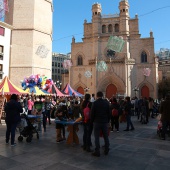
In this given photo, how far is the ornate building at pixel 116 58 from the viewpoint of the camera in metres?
33.0

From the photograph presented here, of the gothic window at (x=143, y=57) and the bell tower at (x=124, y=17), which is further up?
the bell tower at (x=124, y=17)

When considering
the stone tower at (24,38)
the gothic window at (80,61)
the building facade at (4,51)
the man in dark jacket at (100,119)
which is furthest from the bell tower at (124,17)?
the man in dark jacket at (100,119)

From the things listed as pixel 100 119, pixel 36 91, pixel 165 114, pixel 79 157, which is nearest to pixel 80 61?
pixel 36 91

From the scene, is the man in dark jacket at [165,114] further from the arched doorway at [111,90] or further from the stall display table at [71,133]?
the arched doorway at [111,90]

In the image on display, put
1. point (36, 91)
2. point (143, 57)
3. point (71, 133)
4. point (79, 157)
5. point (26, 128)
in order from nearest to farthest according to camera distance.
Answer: point (79, 157), point (71, 133), point (26, 128), point (36, 91), point (143, 57)

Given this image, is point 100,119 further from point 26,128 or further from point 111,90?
point 111,90

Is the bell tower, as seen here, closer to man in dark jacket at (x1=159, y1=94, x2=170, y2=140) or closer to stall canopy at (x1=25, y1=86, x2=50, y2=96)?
stall canopy at (x1=25, y1=86, x2=50, y2=96)

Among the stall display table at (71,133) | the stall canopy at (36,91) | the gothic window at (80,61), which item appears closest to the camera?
the stall display table at (71,133)

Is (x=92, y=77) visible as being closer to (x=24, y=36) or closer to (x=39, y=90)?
(x=24, y=36)

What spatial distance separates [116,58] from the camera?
113 ft

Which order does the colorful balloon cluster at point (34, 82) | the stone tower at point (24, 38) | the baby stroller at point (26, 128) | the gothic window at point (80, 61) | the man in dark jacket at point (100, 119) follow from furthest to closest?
the gothic window at point (80, 61) < the stone tower at point (24, 38) < the colorful balloon cluster at point (34, 82) < the baby stroller at point (26, 128) < the man in dark jacket at point (100, 119)

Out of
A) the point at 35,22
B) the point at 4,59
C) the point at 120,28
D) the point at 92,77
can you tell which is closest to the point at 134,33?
the point at 120,28

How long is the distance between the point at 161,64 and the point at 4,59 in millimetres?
47018

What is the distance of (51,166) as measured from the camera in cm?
419
